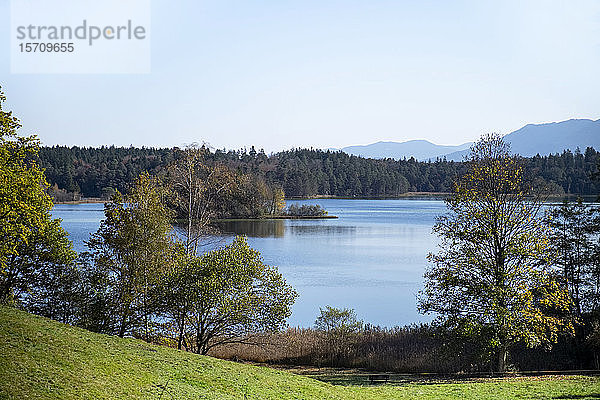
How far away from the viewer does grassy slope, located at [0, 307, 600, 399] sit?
31.5 ft

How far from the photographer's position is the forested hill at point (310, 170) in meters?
105

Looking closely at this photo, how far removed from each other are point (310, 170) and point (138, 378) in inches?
5931

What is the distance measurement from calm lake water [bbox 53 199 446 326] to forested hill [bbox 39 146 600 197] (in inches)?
584

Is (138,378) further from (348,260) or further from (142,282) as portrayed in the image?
(348,260)

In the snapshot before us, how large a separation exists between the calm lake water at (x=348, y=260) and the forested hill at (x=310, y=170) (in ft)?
48.7

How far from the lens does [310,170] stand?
529 feet

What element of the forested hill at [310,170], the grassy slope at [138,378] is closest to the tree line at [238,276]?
the grassy slope at [138,378]

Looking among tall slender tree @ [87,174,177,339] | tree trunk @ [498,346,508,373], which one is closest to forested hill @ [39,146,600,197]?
tall slender tree @ [87,174,177,339]

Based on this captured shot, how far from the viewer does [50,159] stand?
4446 inches

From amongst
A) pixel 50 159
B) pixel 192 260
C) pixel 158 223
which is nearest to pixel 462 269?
pixel 192 260

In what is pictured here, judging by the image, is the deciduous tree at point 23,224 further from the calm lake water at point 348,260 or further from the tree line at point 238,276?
the calm lake water at point 348,260

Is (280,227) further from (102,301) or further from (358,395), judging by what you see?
(358,395)

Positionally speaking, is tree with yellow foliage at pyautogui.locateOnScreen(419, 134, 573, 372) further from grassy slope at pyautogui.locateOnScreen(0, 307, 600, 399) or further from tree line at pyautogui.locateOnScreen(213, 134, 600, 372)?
grassy slope at pyautogui.locateOnScreen(0, 307, 600, 399)

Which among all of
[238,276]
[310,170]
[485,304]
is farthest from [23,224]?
[310,170]
